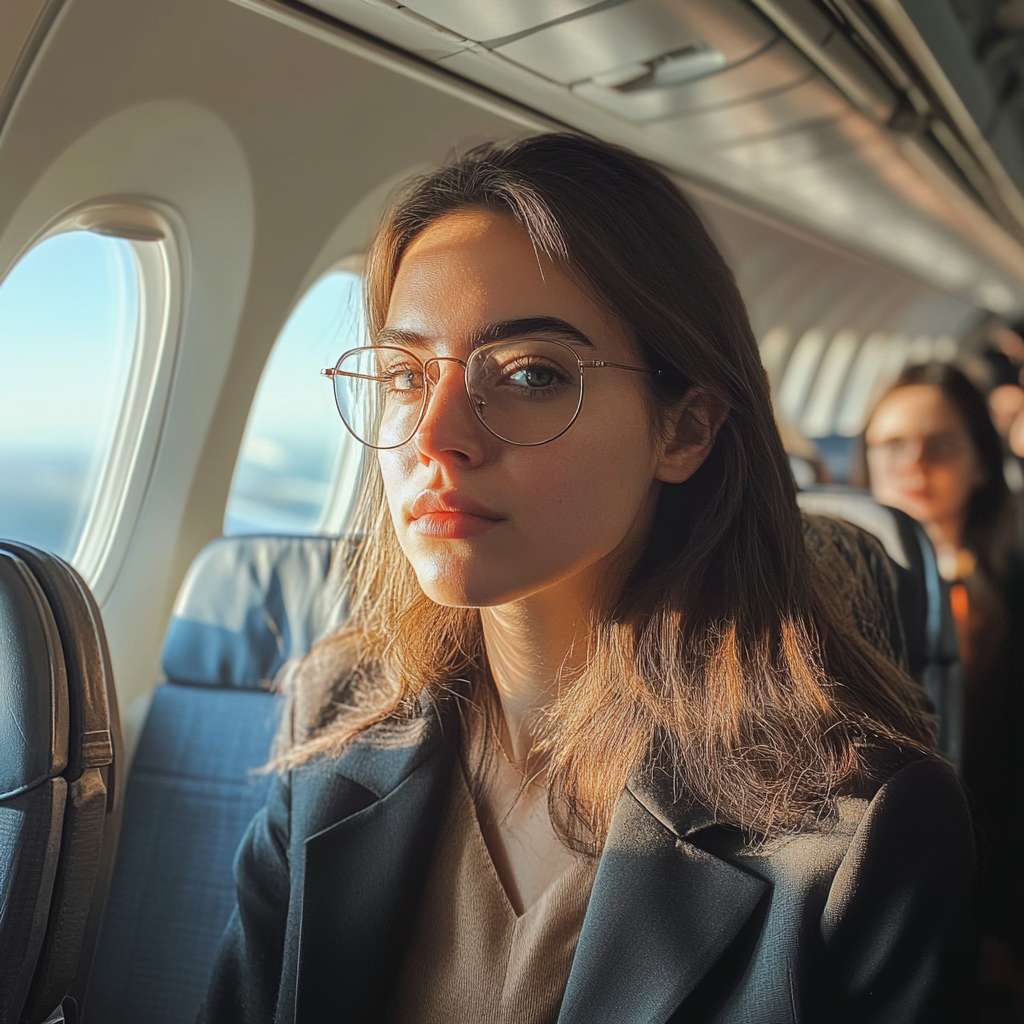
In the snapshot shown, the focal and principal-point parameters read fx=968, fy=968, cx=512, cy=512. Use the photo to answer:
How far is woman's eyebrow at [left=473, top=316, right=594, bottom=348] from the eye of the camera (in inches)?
49.6

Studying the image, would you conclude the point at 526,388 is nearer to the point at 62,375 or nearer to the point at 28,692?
the point at 28,692

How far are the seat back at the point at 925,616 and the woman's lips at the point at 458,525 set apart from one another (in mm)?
1330

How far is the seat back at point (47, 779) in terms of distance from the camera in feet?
4.48

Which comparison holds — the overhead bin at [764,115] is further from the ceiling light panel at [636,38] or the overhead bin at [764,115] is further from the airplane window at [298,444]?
the airplane window at [298,444]

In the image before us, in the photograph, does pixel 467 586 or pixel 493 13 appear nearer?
pixel 467 586

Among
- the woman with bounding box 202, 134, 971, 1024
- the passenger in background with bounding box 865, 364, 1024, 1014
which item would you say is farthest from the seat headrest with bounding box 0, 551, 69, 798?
the passenger in background with bounding box 865, 364, 1024, 1014

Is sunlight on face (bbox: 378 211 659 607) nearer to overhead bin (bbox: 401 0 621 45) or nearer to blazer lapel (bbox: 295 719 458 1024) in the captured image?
blazer lapel (bbox: 295 719 458 1024)

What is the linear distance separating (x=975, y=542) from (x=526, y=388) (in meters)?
2.58

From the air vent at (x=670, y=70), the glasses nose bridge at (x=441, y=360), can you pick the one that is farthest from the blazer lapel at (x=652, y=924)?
the air vent at (x=670, y=70)

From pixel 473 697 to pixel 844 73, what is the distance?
184 cm

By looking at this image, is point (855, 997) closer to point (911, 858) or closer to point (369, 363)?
point (911, 858)

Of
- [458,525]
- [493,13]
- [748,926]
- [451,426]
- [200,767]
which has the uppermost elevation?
[493,13]

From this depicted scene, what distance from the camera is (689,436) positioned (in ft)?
4.66

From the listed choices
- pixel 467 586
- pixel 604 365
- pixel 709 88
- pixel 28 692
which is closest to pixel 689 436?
pixel 604 365
